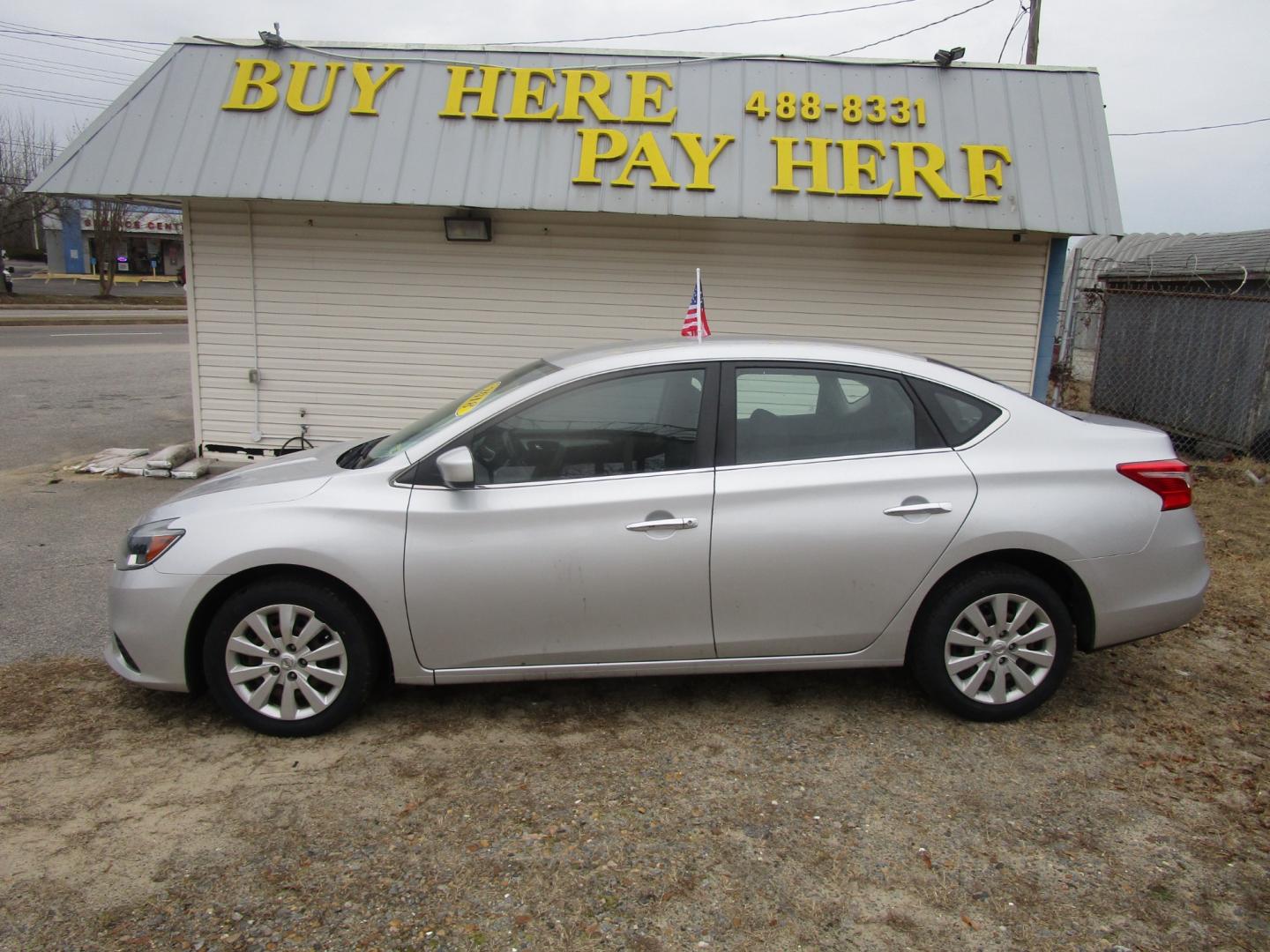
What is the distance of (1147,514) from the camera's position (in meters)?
3.98

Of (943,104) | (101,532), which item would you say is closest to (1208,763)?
(943,104)

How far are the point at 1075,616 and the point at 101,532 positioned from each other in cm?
642

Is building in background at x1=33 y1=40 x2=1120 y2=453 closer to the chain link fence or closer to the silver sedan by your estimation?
the chain link fence

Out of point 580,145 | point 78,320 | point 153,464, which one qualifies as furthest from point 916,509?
point 78,320

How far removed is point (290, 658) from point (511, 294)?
5488mm

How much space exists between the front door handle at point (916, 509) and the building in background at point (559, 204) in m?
4.51

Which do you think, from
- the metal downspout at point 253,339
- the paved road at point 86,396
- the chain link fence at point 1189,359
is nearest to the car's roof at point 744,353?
the metal downspout at point 253,339

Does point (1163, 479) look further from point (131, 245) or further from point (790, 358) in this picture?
point (131, 245)

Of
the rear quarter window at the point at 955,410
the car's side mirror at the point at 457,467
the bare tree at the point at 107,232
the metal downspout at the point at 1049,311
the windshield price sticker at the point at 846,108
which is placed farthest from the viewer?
the bare tree at the point at 107,232

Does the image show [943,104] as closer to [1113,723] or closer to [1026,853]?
[1113,723]

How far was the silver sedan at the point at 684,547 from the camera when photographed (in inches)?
148

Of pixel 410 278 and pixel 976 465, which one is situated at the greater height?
pixel 410 278

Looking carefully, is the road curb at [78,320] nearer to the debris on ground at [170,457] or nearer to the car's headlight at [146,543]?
the debris on ground at [170,457]

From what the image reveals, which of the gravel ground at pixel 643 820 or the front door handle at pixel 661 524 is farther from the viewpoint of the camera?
the front door handle at pixel 661 524
